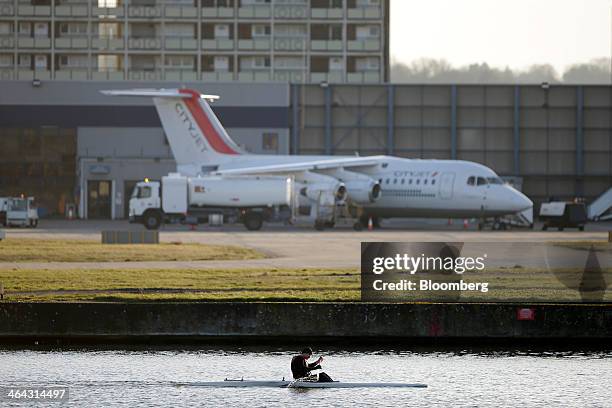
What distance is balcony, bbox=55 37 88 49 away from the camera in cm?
13912

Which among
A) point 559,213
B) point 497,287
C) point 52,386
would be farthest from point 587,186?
point 52,386

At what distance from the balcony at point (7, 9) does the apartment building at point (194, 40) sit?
0.10m

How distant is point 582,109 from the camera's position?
9981 centimetres

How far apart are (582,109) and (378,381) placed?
77.4 m

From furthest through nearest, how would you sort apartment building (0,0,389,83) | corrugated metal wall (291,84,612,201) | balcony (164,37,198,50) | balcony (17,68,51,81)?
balcony (17,68,51,81)
balcony (164,37,198,50)
apartment building (0,0,389,83)
corrugated metal wall (291,84,612,201)

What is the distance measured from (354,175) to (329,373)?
54.7 meters

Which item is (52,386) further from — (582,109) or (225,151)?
(582,109)

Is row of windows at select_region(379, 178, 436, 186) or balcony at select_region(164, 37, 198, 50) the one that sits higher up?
balcony at select_region(164, 37, 198, 50)

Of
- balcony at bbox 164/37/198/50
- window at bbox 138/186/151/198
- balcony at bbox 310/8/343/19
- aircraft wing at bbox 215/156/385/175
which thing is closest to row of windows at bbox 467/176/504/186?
aircraft wing at bbox 215/156/385/175

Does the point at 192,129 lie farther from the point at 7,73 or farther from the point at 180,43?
the point at 7,73

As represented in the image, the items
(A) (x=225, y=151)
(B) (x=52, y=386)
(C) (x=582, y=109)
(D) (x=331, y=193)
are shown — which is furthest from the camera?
(C) (x=582, y=109)

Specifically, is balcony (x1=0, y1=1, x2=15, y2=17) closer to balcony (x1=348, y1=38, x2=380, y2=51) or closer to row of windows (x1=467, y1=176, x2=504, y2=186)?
balcony (x1=348, y1=38, x2=380, y2=51)

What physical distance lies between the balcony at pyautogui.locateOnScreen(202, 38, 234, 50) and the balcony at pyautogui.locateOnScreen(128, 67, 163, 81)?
5548mm

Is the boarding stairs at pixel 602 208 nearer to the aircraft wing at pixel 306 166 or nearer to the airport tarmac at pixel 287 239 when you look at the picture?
the airport tarmac at pixel 287 239
